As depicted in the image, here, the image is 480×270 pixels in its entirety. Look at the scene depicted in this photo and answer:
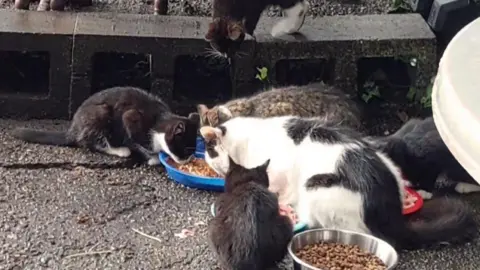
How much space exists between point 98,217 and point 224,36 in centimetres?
123

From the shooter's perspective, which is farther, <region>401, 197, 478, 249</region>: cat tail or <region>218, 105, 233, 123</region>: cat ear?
<region>218, 105, 233, 123</region>: cat ear

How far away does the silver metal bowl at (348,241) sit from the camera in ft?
10.6

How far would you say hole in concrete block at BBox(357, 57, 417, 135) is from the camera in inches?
191

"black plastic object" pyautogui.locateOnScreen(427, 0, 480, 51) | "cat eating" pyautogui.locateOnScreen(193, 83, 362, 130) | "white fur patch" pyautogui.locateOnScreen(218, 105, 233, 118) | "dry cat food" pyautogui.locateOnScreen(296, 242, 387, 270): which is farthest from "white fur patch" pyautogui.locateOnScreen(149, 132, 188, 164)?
"black plastic object" pyautogui.locateOnScreen(427, 0, 480, 51)

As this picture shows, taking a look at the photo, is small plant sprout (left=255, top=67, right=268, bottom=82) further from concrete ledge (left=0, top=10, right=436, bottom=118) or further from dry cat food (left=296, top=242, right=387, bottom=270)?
dry cat food (left=296, top=242, right=387, bottom=270)

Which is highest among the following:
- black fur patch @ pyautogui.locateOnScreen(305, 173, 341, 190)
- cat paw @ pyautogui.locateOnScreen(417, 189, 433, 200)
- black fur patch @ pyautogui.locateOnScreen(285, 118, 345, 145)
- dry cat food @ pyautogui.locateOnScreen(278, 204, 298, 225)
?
black fur patch @ pyautogui.locateOnScreen(285, 118, 345, 145)

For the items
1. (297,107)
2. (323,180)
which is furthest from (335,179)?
(297,107)

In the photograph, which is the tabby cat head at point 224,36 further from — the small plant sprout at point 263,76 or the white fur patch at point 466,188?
the white fur patch at point 466,188

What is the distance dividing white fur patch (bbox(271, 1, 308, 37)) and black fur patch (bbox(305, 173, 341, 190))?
4.65 feet

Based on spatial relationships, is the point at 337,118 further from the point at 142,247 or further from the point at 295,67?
the point at 142,247

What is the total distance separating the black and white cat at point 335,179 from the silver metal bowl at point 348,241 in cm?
14

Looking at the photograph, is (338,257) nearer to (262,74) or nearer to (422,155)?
(422,155)

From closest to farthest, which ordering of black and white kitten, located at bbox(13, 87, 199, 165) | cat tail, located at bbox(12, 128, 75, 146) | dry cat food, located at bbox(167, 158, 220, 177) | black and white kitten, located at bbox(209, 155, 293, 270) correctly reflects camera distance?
black and white kitten, located at bbox(209, 155, 293, 270) → dry cat food, located at bbox(167, 158, 220, 177) → black and white kitten, located at bbox(13, 87, 199, 165) → cat tail, located at bbox(12, 128, 75, 146)

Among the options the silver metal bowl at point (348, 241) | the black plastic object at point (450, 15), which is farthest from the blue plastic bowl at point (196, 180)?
the black plastic object at point (450, 15)
